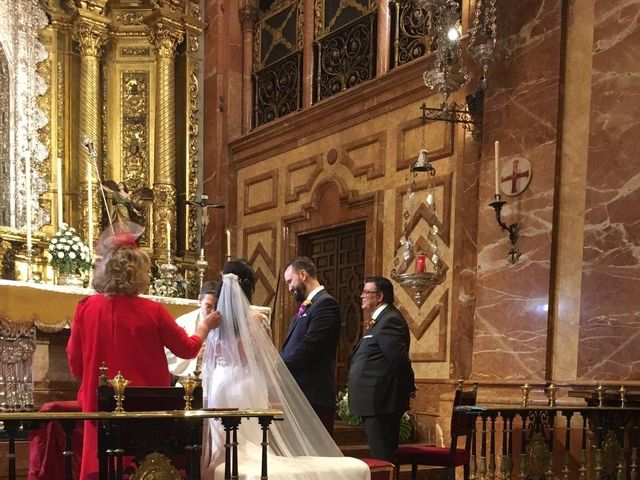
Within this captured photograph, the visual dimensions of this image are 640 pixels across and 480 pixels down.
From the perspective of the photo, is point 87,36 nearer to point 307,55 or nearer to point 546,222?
point 307,55

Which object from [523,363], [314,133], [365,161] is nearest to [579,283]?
[523,363]

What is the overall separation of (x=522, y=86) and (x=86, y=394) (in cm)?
412

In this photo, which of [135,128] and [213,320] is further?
[135,128]

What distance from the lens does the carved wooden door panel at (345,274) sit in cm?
867

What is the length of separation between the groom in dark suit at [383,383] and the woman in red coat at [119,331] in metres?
1.73

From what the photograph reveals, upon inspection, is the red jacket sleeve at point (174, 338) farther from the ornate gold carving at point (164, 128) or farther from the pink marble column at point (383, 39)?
the ornate gold carving at point (164, 128)

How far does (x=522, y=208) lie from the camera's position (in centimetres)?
609

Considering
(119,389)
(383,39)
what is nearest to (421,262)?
(383,39)

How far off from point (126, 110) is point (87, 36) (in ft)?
3.11

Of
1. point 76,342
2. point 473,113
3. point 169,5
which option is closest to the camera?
point 76,342

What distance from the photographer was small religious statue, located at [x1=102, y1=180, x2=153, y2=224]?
9.27 meters

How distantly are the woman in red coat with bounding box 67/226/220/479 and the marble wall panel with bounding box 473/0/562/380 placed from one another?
3.07m

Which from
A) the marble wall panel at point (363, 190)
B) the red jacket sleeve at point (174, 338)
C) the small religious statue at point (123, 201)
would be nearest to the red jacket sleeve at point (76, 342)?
the red jacket sleeve at point (174, 338)

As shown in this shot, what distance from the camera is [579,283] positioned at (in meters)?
5.63
